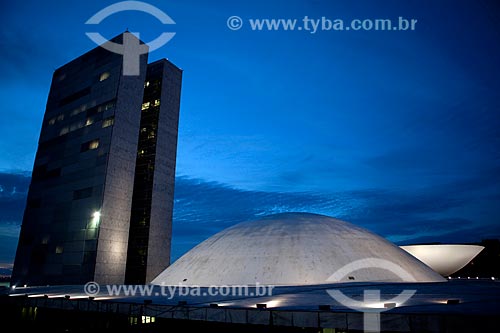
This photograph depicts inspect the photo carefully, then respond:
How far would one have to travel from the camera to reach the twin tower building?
49.1 metres

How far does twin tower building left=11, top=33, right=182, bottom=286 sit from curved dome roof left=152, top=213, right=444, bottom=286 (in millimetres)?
20117

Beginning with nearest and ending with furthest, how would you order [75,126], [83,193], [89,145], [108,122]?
[83,193] < [108,122] < [89,145] < [75,126]

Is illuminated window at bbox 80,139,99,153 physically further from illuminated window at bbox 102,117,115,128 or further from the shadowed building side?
the shadowed building side

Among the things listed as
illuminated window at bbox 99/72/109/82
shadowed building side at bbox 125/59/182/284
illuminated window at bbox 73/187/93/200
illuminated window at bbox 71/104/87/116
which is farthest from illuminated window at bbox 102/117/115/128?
illuminated window at bbox 73/187/93/200

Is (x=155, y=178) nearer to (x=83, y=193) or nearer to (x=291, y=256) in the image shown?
(x=83, y=193)

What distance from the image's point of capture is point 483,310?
12875 millimetres

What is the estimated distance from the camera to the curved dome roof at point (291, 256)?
27.4 meters

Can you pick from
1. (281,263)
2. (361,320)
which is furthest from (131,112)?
(361,320)

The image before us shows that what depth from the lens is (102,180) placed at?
164 feet

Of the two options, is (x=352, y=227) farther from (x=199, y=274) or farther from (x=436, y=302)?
(x=436, y=302)

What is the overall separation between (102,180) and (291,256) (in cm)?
3338

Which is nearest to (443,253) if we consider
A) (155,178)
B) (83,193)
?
(155,178)

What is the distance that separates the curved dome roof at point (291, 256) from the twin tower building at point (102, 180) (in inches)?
792

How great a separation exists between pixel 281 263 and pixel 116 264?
3115 cm
